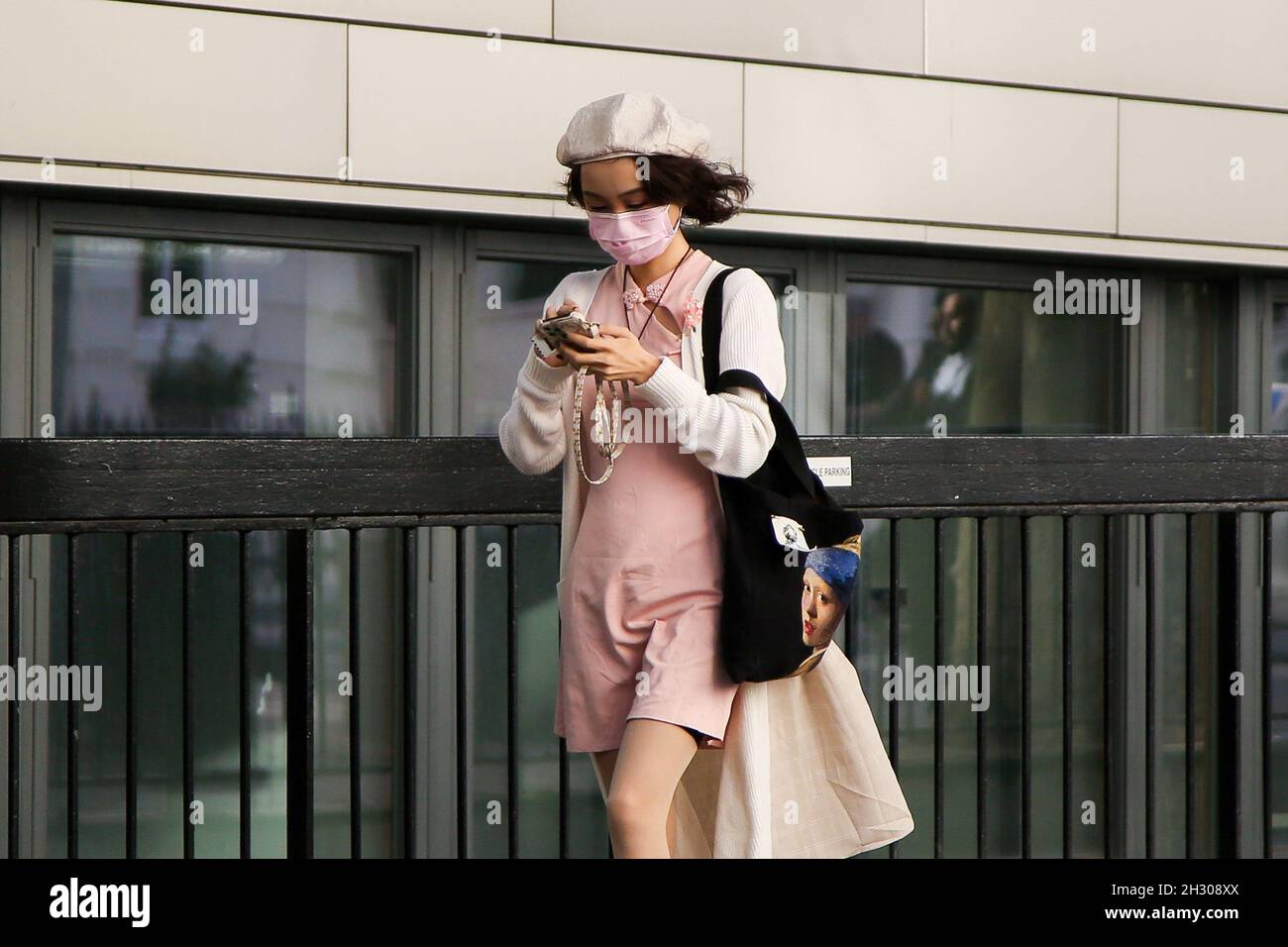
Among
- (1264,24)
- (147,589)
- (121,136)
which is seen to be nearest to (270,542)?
(147,589)

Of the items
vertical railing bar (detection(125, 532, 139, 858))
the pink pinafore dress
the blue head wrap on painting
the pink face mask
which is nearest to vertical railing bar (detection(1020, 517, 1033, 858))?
the blue head wrap on painting

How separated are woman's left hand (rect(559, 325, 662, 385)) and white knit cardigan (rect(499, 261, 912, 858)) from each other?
0.05m

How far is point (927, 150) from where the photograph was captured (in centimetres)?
625

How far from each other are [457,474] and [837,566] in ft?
3.26

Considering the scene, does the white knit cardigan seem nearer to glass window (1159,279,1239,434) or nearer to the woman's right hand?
the woman's right hand

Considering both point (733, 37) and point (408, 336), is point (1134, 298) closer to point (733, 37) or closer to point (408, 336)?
point (733, 37)

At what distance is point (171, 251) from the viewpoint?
543 centimetres

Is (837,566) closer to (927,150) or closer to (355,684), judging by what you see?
(355,684)

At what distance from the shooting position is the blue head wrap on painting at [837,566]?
2.82 m

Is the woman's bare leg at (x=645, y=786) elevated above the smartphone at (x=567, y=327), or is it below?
below

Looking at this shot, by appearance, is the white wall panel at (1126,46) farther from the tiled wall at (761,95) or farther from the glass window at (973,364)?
the glass window at (973,364)

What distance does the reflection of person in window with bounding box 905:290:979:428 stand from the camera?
661cm

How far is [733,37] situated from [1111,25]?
6.05 ft

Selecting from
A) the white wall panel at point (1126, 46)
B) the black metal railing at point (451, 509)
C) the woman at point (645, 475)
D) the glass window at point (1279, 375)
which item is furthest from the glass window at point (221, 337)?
the glass window at point (1279, 375)
